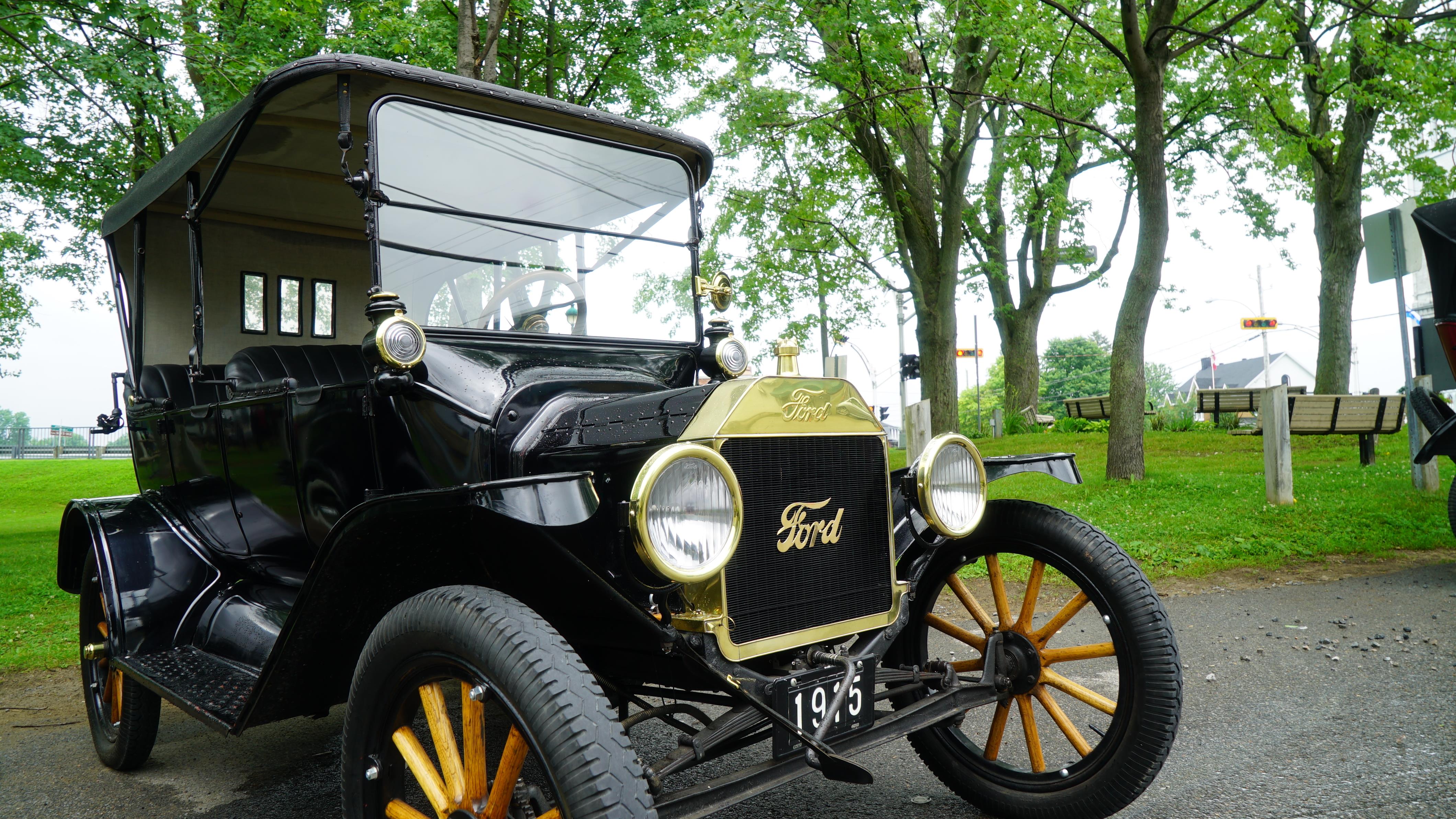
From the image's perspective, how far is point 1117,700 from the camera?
2660mm

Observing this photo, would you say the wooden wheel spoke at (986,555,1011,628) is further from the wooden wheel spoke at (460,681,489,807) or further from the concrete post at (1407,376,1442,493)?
the concrete post at (1407,376,1442,493)

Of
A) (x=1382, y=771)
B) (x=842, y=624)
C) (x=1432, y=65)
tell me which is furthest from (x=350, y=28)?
(x=1432, y=65)

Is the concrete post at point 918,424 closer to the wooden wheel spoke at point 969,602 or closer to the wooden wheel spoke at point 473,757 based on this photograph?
the wooden wheel spoke at point 969,602

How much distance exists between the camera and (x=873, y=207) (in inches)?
682

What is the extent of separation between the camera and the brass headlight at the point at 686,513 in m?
1.92

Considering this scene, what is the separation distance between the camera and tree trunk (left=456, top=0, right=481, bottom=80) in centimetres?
815

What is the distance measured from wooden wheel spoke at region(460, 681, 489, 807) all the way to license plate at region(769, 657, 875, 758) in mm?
641

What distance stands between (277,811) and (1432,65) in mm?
13794

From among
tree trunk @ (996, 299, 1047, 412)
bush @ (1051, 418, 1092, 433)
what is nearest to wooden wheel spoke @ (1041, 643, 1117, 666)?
bush @ (1051, 418, 1092, 433)

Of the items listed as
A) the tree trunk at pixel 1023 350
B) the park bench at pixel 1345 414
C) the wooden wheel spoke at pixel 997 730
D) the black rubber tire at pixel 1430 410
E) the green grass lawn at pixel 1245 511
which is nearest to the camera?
the wooden wheel spoke at pixel 997 730

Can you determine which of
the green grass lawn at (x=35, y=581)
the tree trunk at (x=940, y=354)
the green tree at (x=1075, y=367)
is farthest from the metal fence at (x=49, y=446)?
the green tree at (x=1075, y=367)

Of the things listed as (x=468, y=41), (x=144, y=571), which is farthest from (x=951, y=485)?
(x=468, y=41)

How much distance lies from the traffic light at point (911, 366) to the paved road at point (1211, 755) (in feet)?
36.0

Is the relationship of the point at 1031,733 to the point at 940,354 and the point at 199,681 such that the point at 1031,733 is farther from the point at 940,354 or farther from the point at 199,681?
the point at 940,354
